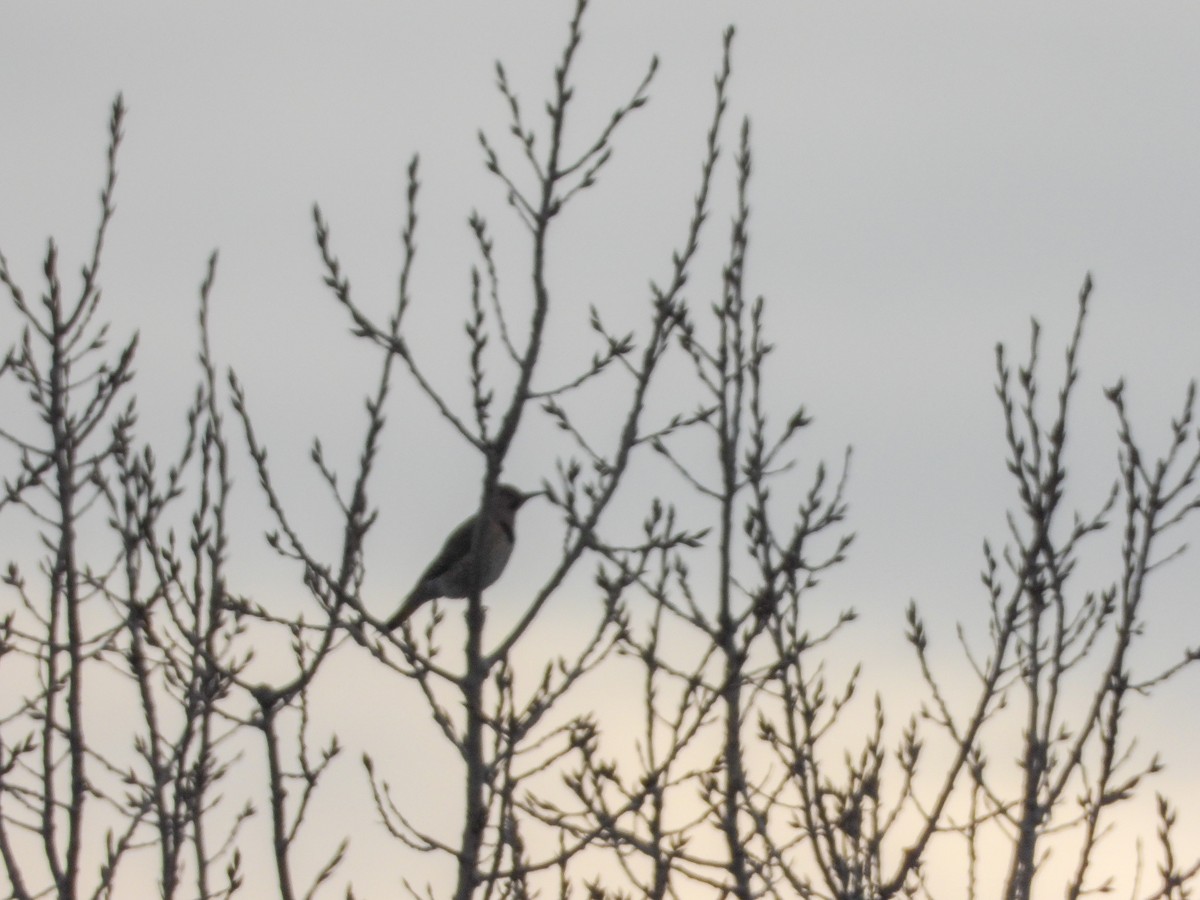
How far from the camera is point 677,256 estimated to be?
5.37 metres

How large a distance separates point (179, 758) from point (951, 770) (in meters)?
2.58

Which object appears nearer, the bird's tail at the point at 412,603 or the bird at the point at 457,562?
the bird at the point at 457,562

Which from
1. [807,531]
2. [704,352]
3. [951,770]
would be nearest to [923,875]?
[951,770]

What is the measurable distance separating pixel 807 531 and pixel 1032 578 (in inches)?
33.4

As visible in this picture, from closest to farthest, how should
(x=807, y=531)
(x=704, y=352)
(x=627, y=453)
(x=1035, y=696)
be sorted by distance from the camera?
1. (x=627, y=453)
2. (x=1035, y=696)
3. (x=807, y=531)
4. (x=704, y=352)

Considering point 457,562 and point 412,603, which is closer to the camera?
point 457,562

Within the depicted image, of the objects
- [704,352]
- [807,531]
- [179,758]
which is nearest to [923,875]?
[807,531]

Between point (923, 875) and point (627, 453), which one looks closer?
point (627, 453)

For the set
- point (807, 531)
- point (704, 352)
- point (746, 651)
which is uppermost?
point (704, 352)

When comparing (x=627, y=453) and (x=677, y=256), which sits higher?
(x=677, y=256)

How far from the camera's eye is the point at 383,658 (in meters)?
5.59

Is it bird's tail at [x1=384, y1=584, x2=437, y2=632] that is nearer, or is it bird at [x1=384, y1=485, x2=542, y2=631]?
bird at [x1=384, y1=485, x2=542, y2=631]

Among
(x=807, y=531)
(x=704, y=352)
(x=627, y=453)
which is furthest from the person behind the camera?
(x=704, y=352)

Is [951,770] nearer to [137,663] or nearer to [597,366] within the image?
[597,366]
